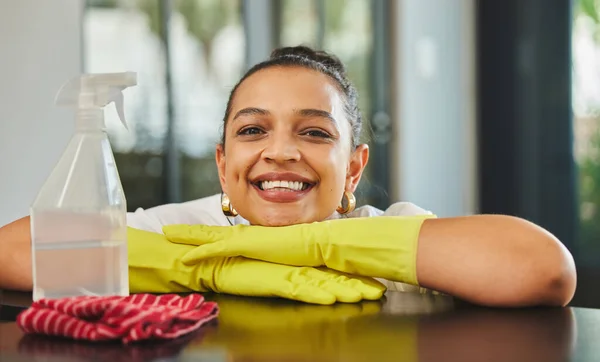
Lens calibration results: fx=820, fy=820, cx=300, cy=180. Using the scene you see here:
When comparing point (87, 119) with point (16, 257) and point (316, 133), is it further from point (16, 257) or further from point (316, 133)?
A: point (316, 133)

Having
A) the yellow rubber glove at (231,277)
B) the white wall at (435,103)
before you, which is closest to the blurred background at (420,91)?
the white wall at (435,103)

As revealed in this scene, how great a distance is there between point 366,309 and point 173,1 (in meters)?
3.11

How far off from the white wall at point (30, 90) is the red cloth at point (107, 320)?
5.24 feet

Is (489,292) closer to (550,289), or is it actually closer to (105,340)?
(550,289)

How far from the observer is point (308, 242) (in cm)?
93

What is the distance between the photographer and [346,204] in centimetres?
130

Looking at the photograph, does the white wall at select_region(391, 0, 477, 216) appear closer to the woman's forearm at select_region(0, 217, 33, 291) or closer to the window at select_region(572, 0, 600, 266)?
the window at select_region(572, 0, 600, 266)

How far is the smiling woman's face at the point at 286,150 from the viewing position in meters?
1.14

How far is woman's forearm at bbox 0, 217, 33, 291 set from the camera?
3.42ft

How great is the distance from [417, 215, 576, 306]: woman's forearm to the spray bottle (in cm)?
34

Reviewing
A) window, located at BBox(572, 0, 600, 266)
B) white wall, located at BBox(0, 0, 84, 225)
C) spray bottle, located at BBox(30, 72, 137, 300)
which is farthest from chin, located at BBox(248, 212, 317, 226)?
window, located at BBox(572, 0, 600, 266)

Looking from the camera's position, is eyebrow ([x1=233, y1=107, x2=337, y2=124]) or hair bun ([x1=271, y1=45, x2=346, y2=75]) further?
hair bun ([x1=271, y1=45, x2=346, y2=75])

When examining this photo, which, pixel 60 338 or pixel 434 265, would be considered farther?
pixel 434 265

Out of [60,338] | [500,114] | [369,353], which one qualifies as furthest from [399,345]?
[500,114]
